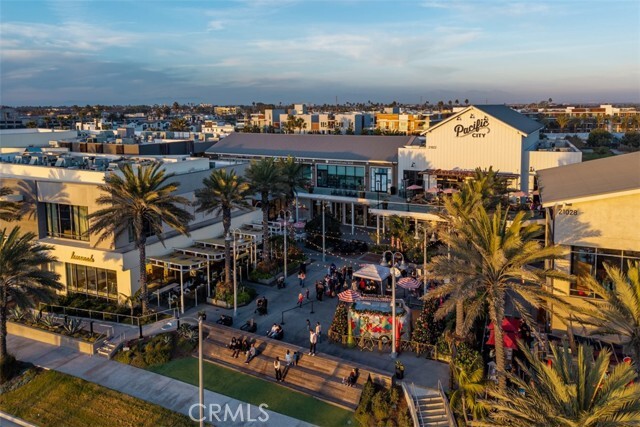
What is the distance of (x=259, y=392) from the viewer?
2300 cm

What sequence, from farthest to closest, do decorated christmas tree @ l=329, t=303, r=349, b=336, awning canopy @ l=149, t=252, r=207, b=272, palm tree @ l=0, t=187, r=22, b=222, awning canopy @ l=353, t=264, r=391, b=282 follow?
palm tree @ l=0, t=187, r=22, b=222 → awning canopy @ l=149, t=252, r=207, b=272 → awning canopy @ l=353, t=264, r=391, b=282 → decorated christmas tree @ l=329, t=303, r=349, b=336

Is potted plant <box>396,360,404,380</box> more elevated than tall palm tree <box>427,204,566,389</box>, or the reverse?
tall palm tree <box>427,204,566,389</box>

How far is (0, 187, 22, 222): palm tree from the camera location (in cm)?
3372

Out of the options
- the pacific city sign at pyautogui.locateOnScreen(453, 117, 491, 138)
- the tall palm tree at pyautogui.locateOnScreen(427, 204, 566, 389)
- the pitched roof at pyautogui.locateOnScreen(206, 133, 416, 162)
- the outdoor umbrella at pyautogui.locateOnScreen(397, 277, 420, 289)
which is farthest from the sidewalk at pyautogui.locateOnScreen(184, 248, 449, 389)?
the pitched roof at pyautogui.locateOnScreen(206, 133, 416, 162)

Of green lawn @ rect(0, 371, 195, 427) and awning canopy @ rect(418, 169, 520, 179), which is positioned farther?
awning canopy @ rect(418, 169, 520, 179)

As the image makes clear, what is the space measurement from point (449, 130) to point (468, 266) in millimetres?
27099

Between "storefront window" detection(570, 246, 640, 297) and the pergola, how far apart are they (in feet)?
68.0

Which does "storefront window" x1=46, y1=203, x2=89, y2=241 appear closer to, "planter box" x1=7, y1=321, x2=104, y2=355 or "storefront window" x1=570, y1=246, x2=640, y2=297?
"planter box" x1=7, y1=321, x2=104, y2=355

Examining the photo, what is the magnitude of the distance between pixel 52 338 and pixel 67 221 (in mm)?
8618

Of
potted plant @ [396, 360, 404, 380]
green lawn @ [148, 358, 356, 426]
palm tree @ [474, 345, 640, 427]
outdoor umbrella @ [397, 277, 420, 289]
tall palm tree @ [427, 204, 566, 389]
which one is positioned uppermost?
tall palm tree @ [427, 204, 566, 389]

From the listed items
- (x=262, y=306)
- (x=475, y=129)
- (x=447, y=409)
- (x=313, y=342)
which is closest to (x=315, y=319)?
(x=262, y=306)

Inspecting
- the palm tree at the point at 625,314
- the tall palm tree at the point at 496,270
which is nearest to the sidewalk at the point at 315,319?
the tall palm tree at the point at 496,270

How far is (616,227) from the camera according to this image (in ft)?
78.9

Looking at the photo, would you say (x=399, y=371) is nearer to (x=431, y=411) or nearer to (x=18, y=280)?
(x=431, y=411)
